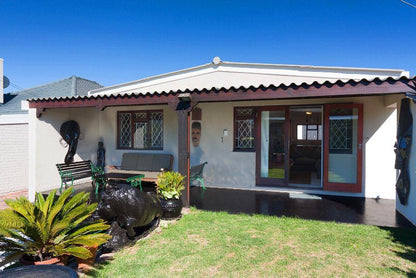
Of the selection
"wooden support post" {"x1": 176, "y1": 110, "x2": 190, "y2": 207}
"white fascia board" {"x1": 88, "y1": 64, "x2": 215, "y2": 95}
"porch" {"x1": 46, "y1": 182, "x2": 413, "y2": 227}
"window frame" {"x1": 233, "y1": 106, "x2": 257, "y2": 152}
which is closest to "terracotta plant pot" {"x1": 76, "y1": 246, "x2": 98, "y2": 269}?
"wooden support post" {"x1": 176, "y1": 110, "x2": 190, "y2": 207}

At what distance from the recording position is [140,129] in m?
8.19

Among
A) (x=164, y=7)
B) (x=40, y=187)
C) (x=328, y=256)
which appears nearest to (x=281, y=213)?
(x=328, y=256)

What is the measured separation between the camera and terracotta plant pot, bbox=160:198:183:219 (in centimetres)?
455

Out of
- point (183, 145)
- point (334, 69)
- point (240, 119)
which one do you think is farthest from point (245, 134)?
point (334, 69)

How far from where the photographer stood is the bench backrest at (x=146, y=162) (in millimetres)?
7469

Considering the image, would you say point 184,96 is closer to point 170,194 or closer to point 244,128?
point 170,194

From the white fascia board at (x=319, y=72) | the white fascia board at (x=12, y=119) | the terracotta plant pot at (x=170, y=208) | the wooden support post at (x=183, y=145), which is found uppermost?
the white fascia board at (x=319, y=72)

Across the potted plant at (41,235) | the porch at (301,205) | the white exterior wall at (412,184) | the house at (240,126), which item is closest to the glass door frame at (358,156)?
the house at (240,126)

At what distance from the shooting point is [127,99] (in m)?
5.57

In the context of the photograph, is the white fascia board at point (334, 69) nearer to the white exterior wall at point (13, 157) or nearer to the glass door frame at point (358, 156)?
the glass door frame at point (358, 156)

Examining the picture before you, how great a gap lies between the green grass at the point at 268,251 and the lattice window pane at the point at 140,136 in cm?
429

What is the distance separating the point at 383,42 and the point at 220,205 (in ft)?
37.4

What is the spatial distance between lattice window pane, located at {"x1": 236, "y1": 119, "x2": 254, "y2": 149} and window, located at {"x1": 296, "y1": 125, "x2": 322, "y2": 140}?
7.09 meters

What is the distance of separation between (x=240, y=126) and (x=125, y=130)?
13.3 ft
